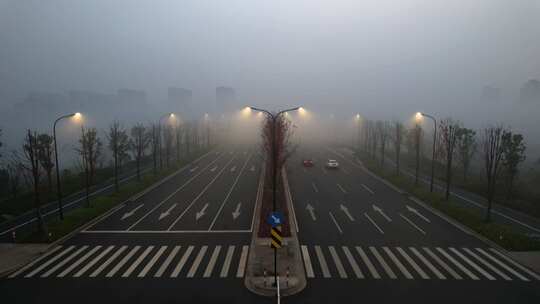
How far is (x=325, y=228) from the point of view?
2619 centimetres

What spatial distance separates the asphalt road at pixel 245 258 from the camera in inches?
636

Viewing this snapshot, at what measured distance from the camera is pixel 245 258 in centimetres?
2041

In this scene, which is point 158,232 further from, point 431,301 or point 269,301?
point 431,301

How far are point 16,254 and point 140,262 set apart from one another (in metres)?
8.00

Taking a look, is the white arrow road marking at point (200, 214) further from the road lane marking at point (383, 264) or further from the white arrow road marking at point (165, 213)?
the road lane marking at point (383, 264)

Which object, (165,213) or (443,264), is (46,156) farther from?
(443,264)

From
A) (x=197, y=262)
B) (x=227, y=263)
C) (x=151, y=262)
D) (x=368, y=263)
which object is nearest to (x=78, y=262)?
(x=151, y=262)

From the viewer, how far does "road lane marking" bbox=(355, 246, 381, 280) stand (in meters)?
18.2

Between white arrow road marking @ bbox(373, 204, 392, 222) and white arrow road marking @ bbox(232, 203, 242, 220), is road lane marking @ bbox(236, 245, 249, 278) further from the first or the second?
white arrow road marking @ bbox(373, 204, 392, 222)

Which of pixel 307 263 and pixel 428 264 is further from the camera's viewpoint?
pixel 307 263

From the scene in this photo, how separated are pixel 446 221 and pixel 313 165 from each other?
33.2m

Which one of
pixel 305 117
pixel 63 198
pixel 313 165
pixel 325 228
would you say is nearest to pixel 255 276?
pixel 325 228

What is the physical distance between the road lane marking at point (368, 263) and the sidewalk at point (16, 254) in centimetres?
1940

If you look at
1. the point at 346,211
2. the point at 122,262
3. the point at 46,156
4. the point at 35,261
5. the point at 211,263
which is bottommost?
the point at 35,261
